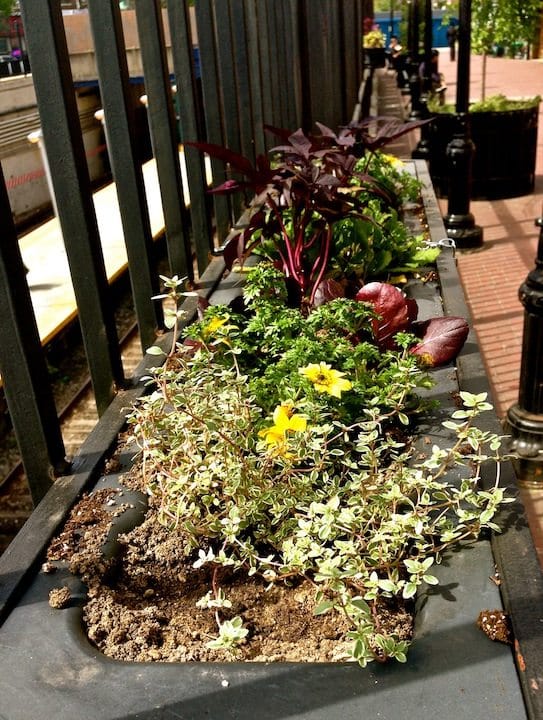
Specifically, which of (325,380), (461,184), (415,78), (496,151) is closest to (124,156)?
(325,380)

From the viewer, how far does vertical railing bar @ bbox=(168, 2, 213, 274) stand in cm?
303

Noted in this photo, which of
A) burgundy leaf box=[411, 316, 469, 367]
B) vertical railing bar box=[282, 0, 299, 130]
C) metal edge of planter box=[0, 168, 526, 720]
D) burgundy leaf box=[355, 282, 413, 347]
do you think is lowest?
metal edge of planter box=[0, 168, 526, 720]

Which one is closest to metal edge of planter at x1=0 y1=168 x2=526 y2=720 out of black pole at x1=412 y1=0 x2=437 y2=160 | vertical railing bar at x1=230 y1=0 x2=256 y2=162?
vertical railing bar at x1=230 y1=0 x2=256 y2=162

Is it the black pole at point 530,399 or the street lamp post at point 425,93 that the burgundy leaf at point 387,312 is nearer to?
the black pole at point 530,399

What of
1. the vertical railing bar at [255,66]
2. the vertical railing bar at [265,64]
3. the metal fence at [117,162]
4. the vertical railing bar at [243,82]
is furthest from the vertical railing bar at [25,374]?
the vertical railing bar at [265,64]

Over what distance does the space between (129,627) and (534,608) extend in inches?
27.4

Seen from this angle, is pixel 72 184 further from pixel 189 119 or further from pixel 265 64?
pixel 265 64

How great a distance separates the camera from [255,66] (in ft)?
14.4

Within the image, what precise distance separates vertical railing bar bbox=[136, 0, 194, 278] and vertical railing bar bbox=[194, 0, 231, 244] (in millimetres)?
708

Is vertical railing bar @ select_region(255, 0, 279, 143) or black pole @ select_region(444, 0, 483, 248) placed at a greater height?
vertical railing bar @ select_region(255, 0, 279, 143)

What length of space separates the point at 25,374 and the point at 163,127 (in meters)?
1.46

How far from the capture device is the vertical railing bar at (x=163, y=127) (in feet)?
8.63

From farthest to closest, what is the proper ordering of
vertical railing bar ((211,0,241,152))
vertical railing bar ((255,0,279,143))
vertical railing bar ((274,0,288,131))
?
vertical railing bar ((274,0,288,131))
vertical railing bar ((255,0,279,143))
vertical railing bar ((211,0,241,152))

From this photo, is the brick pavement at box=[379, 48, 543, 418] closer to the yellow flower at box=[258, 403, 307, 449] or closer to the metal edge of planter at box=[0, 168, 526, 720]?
the yellow flower at box=[258, 403, 307, 449]
